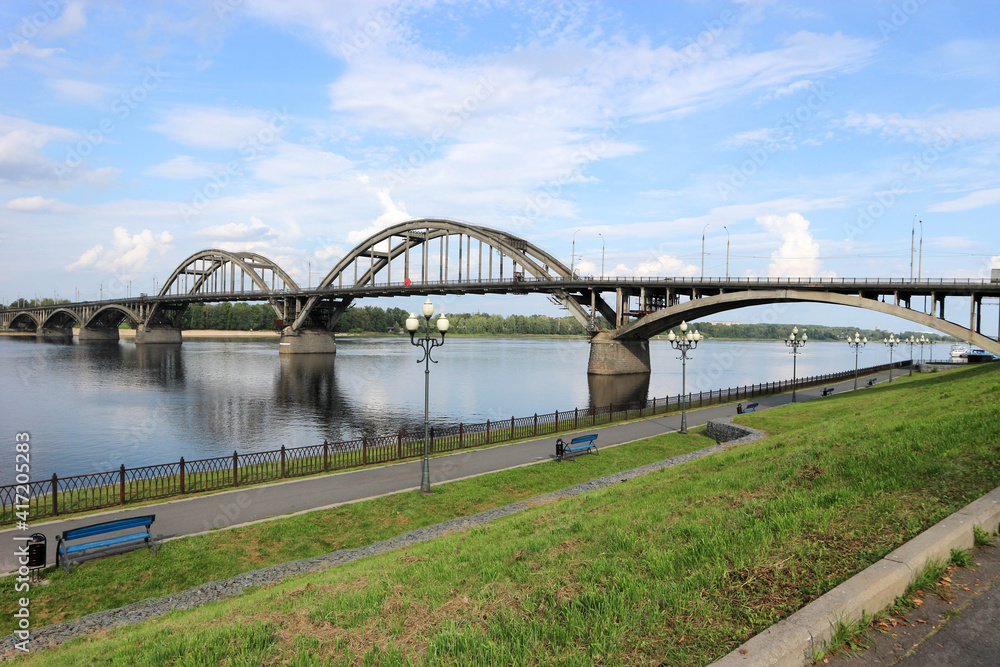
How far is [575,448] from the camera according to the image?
18844mm

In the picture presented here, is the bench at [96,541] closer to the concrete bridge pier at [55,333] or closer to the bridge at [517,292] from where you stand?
the bridge at [517,292]

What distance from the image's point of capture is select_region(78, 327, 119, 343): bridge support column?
406 feet

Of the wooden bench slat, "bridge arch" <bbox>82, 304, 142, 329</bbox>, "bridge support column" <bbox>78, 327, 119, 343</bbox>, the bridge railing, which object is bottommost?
"bridge support column" <bbox>78, 327, 119, 343</bbox>

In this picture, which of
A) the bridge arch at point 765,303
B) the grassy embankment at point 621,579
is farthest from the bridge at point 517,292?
the grassy embankment at point 621,579

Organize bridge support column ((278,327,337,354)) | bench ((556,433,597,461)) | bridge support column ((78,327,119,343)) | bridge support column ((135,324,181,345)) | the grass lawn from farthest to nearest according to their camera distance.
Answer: bridge support column ((78,327,119,343))
bridge support column ((135,324,181,345))
bridge support column ((278,327,337,354))
bench ((556,433,597,461))
the grass lawn

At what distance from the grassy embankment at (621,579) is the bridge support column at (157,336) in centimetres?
12043

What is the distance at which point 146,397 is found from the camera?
4006 centimetres

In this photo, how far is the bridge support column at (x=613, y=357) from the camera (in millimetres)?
60281

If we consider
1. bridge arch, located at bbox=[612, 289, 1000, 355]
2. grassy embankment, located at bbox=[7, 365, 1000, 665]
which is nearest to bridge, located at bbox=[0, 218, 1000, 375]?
bridge arch, located at bbox=[612, 289, 1000, 355]

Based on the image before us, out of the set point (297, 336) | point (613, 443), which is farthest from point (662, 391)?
point (297, 336)

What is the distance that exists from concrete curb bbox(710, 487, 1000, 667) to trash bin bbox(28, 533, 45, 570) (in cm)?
1063

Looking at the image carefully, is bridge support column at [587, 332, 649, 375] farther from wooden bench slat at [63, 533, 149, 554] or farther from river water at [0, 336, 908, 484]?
wooden bench slat at [63, 533, 149, 554]

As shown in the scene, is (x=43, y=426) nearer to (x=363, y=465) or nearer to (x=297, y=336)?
(x=363, y=465)

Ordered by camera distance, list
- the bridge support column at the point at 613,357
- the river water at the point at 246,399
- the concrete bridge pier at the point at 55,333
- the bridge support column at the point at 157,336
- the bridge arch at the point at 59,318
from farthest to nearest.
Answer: the concrete bridge pier at the point at 55,333
the bridge arch at the point at 59,318
the bridge support column at the point at 157,336
the bridge support column at the point at 613,357
the river water at the point at 246,399
